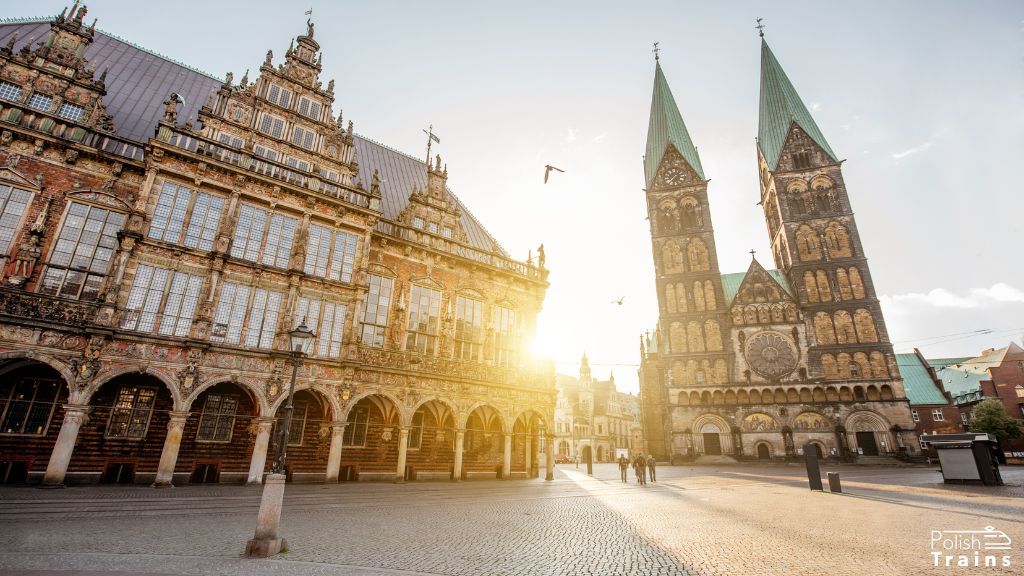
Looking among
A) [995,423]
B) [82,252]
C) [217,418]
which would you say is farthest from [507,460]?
[995,423]

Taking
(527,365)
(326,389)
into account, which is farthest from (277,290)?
(527,365)

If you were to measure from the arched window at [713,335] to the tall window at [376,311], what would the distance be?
114 feet

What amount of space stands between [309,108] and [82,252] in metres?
11.6

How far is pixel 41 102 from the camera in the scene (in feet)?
55.0

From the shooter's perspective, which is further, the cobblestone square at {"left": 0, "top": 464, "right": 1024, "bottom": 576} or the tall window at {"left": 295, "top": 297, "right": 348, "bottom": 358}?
the tall window at {"left": 295, "top": 297, "right": 348, "bottom": 358}

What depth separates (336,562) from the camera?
20.6 ft

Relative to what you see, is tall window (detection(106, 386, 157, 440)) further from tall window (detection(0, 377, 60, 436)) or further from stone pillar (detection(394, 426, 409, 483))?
stone pillar (detection(394, 426, 409, 483))

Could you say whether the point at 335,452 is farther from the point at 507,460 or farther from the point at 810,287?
the point at 810,287

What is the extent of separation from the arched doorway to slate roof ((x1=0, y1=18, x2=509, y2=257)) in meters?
10.2

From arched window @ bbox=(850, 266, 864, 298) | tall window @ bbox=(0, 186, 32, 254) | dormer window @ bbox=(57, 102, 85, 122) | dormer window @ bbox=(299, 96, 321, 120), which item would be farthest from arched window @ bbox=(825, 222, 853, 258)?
tall window @ bbox=(0, 186, 32, 254)

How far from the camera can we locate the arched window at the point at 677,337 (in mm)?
43938

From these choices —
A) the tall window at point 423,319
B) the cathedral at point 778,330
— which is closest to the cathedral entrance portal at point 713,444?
the cathedral at point 778,330

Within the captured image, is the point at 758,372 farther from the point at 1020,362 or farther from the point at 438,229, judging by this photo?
the point at 438,229

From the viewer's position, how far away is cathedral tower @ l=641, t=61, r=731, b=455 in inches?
1690
